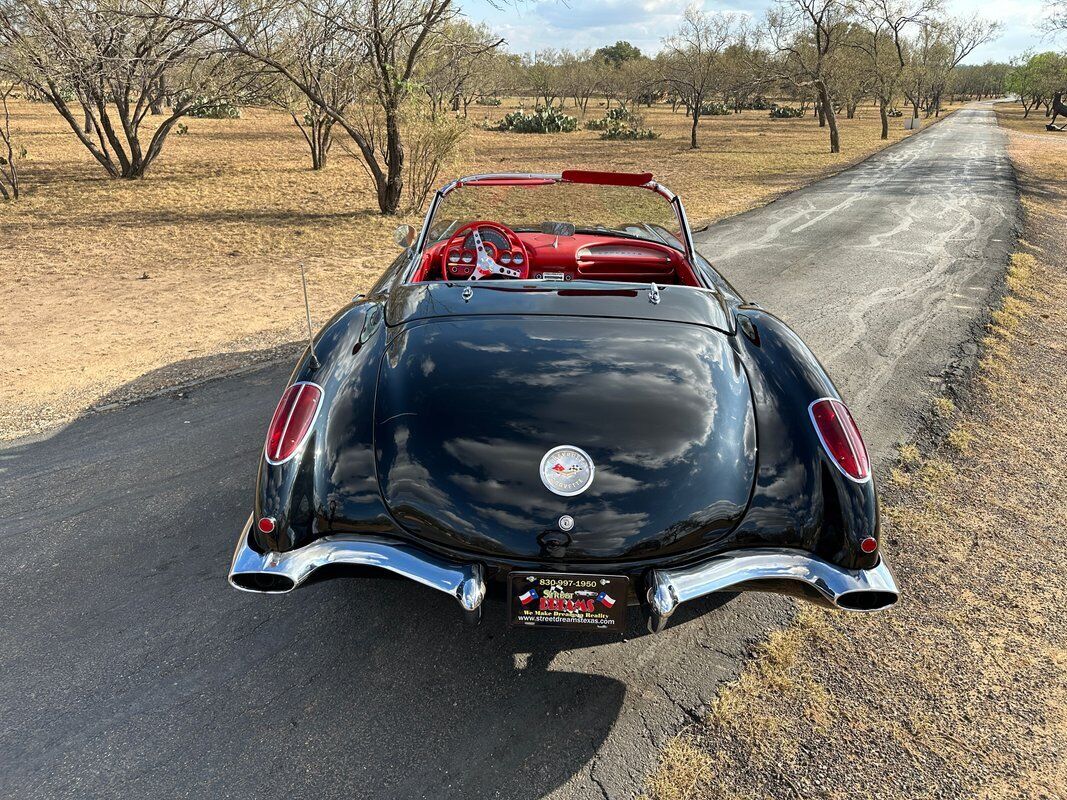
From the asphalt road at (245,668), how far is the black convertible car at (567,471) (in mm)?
459

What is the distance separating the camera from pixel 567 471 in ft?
7.05

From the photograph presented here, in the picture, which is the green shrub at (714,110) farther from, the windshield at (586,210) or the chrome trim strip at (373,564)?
the chrome trim strip at (373,564)

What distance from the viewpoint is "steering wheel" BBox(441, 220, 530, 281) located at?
3.70 meters

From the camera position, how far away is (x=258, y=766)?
82.1 inches

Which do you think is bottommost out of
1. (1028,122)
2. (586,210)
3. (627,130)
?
(586,210)

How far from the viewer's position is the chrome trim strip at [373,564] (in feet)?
6.77

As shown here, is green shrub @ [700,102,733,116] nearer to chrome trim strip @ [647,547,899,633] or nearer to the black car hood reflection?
the black car hood reflection

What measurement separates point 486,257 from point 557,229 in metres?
0.86

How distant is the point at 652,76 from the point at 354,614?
158 feet

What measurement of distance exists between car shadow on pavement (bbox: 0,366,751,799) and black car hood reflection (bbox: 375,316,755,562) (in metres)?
0.60

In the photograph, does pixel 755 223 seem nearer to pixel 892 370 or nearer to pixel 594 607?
pixel 892 370

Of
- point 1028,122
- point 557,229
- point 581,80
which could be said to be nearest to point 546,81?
point 581,80

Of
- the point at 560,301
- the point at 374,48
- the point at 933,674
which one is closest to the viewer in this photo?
the point at 933,674

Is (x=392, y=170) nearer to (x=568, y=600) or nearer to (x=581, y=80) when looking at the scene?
(x=568, y=600)
